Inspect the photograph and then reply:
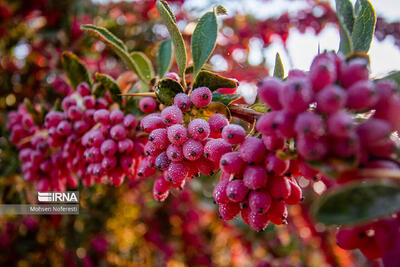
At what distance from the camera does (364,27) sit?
2.54 ft

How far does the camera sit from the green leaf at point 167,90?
860 mm

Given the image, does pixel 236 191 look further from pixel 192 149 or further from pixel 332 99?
pixel 332 99

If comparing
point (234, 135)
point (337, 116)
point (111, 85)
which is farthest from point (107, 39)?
point (337, 116)

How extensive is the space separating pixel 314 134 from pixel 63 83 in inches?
76.7

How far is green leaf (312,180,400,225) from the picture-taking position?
464 mm

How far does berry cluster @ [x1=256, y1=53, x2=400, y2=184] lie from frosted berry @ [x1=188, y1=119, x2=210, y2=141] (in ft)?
0.77

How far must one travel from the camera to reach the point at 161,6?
854 millimetres

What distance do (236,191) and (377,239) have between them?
0.97 ft

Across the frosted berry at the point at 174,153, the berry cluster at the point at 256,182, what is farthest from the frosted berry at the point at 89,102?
the berry cluster at the point at 256,182

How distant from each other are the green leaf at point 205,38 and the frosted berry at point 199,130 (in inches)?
8.7

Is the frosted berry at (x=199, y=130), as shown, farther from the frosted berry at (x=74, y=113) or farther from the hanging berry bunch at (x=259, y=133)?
the frosted berry at (x=74, y=113)

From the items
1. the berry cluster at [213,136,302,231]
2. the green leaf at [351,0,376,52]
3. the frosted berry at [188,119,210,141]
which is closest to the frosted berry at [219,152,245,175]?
the berry cluster at [213,136,302,231]

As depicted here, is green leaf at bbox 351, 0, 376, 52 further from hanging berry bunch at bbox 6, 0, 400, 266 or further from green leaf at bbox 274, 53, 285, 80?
green leaf at bbox 274, 53, 285, 80

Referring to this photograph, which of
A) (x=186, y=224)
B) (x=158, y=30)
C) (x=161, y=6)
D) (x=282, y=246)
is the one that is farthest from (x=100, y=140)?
(x=282, y=246)
